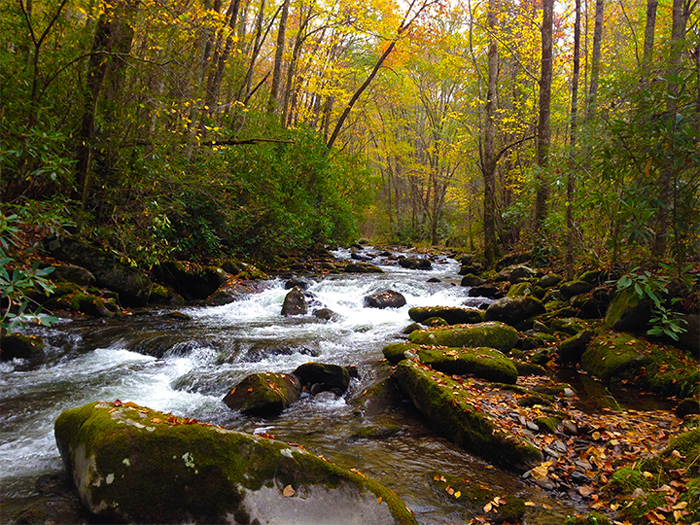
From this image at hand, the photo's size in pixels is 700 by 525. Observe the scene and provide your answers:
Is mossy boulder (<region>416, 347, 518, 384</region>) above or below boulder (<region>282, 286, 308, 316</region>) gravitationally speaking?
above

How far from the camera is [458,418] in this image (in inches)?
180

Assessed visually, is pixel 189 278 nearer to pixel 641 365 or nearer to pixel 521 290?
pixel 521 290

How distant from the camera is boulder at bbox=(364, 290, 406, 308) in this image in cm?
1125

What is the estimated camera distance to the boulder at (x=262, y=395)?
17.1ft

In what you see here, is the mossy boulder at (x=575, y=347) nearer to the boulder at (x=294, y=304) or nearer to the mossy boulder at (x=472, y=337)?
the mossy boulder at (x=472, y=337)

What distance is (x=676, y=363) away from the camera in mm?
5648

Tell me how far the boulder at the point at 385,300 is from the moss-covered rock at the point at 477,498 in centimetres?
735

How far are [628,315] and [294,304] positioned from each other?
286 inches

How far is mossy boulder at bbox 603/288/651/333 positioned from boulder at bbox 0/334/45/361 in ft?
30.8

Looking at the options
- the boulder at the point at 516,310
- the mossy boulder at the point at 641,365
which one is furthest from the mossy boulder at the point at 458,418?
the boulder at the point at 516,310

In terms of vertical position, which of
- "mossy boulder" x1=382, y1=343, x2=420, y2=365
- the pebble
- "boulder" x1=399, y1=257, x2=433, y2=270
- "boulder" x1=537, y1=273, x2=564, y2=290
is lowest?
"boulder" x1=399, y1=257, x2=433, y2=270

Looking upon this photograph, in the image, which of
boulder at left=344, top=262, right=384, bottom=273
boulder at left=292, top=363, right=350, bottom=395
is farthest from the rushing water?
boulder at left=344, top=262, right=384, bottom=273

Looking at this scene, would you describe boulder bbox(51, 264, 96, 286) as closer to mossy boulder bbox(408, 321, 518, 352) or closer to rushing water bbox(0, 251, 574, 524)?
rushing water bbox(0, 251, 574, 524)

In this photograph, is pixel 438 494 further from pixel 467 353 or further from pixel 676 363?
pixel 676 363
